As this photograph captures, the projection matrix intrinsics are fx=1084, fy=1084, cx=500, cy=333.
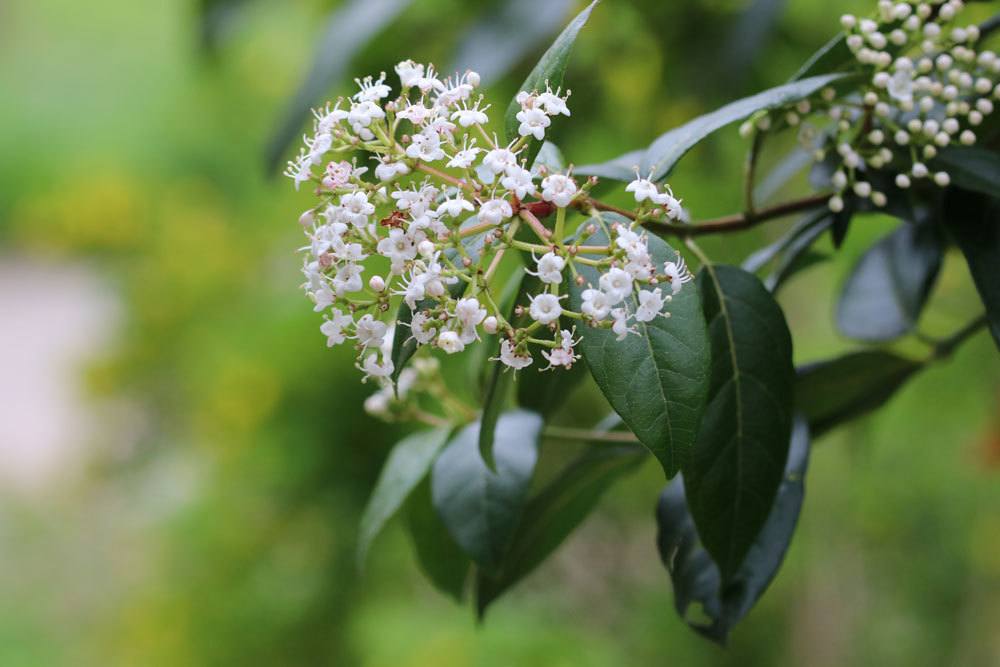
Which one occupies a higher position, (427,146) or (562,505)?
(427,146)

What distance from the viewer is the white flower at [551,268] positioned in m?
0.44

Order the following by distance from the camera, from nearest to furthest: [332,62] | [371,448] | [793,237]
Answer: [793,237], [332,62], [371,448]

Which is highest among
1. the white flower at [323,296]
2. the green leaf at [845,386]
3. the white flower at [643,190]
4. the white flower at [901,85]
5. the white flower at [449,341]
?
the white flower at [323,296]

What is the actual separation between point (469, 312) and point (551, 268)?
0.04 metres

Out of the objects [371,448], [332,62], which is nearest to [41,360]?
[371,448]

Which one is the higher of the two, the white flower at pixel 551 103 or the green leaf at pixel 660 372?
the white flower at pixel 551 103

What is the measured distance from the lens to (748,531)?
535mm

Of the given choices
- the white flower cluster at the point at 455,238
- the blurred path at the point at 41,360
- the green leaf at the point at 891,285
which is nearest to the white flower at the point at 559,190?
the white flower cluster at the point at 455,238

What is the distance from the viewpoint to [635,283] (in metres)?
0.46

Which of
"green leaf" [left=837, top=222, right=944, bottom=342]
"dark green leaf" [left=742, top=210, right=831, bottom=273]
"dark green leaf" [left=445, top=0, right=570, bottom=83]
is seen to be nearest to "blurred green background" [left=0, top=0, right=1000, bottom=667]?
"dark green leaf" [left=445, top=0, right=570, bottom=83]

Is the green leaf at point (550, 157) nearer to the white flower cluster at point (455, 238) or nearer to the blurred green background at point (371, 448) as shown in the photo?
the white flower cluster at point (455, 238)

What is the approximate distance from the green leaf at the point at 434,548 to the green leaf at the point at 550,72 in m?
0.34

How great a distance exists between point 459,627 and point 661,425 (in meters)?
1.22

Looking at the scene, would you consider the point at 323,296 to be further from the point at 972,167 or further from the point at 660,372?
the point at 972,167
